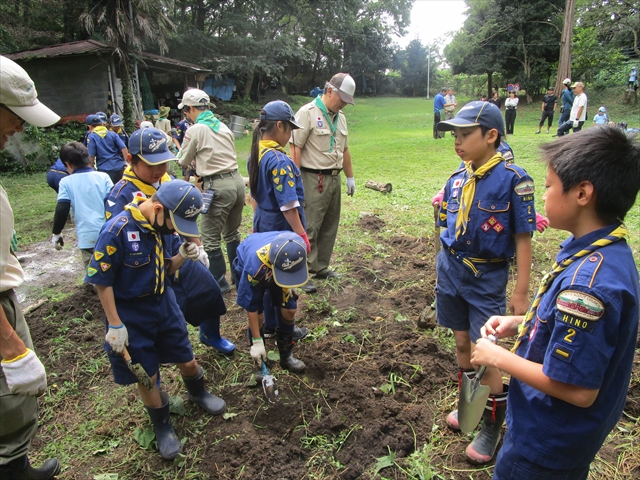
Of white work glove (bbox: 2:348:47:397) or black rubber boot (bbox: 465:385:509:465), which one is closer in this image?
white work glove (bbox: 2:348:47:397)

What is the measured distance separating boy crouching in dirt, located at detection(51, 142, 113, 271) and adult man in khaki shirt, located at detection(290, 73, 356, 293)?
6.67ft

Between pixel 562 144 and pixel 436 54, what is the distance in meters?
47.9

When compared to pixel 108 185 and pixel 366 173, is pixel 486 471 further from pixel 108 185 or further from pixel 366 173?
pixel 366 173

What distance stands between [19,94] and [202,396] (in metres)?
2.11

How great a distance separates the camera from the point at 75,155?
14.3 feet

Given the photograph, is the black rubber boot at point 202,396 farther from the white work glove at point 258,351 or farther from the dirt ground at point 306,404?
the white work glove at point 258,351

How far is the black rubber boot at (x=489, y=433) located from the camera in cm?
243

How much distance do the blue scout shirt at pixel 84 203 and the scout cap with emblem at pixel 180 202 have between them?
7.85ft

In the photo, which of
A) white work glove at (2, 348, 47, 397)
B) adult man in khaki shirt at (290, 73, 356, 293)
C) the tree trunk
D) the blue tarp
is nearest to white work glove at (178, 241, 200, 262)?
white work glove at (2, 348, 47, 397)

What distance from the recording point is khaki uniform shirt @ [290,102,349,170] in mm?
4461

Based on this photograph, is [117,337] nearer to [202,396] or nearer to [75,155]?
[202,396]

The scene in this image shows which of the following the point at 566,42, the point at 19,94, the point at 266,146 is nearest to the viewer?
the point at 19,94

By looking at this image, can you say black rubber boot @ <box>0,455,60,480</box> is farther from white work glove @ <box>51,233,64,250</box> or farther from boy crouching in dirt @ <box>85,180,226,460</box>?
white work glove @ <box>51,233,64,250</box>

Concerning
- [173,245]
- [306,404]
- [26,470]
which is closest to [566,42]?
[306,404]
